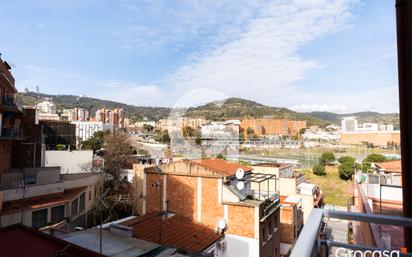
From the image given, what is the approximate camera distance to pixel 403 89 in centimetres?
157

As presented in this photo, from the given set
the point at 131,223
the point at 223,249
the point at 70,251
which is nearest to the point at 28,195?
the point at 131,223

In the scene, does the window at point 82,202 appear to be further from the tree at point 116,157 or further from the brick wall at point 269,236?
the brick wall at point 269,236

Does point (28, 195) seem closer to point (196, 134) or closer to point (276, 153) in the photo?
point (196, 134)

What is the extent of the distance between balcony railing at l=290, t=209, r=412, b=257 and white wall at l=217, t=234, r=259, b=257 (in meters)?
9.35

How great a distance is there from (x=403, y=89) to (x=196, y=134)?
18010 mm

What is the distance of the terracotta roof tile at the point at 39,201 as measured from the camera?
11.6m

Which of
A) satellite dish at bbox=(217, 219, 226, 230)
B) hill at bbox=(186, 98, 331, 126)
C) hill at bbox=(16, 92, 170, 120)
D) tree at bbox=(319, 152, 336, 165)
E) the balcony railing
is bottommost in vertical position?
satellite dish at bbox=(217, 219, 226, 230)

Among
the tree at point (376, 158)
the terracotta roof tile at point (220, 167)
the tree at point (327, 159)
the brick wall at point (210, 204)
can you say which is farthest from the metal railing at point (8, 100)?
the tree at point (376, 158)

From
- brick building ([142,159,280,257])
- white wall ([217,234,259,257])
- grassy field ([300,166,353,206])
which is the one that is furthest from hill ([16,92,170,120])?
white wall ([217,234,259,257])

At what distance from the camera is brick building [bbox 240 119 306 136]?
44000mm

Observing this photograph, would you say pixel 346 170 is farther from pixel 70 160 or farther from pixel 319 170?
pixel 70 160

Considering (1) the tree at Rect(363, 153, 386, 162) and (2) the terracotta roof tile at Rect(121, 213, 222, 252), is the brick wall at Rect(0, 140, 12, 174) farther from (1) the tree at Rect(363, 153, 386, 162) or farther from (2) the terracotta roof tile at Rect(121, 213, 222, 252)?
(1) the tree at Rect(363, 153, 386, 162)

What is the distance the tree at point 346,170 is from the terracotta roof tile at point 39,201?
79.0 ft

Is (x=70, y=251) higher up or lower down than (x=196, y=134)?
lower down
